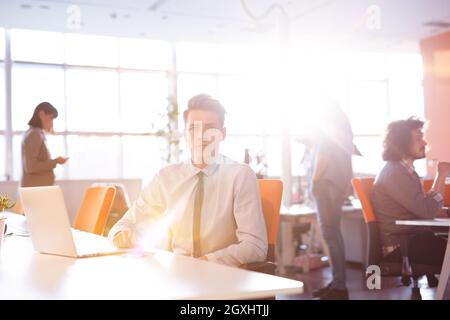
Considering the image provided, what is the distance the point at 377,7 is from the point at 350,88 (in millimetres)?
3360

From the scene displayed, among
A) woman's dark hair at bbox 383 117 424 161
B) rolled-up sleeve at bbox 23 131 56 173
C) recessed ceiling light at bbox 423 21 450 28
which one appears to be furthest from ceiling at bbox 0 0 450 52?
woman's dark hair at bbox 383 117 424 161

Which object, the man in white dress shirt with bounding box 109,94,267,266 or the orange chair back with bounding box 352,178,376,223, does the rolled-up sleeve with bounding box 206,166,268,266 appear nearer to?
the man in white dress shirt with bounding box 109,94,267,266

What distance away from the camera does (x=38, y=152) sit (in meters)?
4.34

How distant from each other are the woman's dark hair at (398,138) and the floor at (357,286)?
99 centimetres

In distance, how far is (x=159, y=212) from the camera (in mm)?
2250

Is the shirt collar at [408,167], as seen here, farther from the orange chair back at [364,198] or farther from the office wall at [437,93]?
the office wall at [437,93]

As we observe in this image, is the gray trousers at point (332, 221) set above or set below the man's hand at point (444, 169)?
below

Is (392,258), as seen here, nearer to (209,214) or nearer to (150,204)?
(209,214)

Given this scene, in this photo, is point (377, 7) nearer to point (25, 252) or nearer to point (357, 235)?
point (357, 235)

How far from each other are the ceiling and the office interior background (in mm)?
26

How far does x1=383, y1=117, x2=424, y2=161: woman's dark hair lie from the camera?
3123mm

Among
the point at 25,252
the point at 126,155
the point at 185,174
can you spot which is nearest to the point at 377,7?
the point at 126,155

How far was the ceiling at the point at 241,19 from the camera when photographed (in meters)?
6.93

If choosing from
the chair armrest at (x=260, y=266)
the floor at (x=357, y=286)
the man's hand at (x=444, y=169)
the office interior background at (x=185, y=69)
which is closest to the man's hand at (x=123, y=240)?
the chair armrest at (x=260, y=266)
